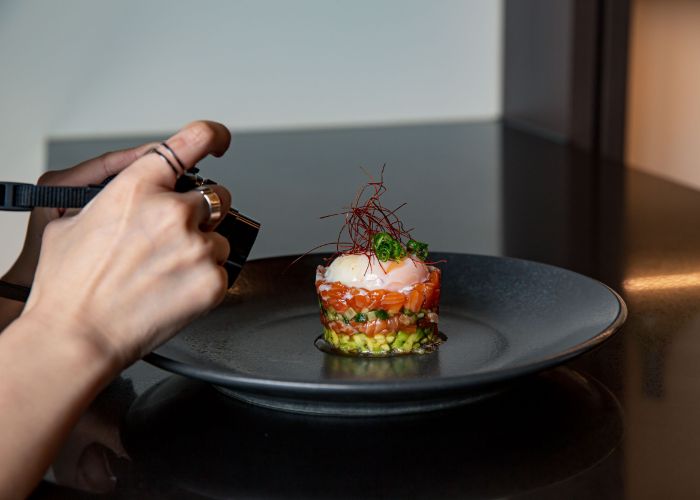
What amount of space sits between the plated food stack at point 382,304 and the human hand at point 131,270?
235 millimetres

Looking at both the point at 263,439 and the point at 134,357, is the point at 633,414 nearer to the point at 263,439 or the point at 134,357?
the point at 263,439

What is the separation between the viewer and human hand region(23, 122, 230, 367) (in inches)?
29.3

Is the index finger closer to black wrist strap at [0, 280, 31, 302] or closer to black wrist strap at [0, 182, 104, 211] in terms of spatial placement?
black wrist strap at [0, 182, 104, 211]

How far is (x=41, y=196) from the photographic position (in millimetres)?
795

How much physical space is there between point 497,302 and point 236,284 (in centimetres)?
30

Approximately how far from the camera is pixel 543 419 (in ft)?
2.71

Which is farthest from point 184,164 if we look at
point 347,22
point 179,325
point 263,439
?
point 347,22

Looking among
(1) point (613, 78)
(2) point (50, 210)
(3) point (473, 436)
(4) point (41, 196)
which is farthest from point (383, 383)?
(1) point (613, 78)

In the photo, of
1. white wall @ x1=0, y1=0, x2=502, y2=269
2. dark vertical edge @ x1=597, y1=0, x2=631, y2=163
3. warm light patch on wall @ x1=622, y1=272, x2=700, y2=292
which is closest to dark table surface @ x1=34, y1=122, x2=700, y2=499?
warm light patch on wall @ x1=622, y1=272, x2=700, y2=292

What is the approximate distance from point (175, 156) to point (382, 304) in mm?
302

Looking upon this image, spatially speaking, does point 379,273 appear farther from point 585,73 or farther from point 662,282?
point 585,73

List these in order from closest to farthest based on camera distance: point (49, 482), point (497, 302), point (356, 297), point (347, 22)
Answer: point (49, 482) → point (356, 297) → point (497, 302) → point (347, 22)

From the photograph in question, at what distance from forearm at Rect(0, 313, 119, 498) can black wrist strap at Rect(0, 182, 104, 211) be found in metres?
0.10

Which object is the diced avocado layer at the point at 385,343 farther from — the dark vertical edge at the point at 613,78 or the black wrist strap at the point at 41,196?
the dark vertical edge at the point at 613,78
